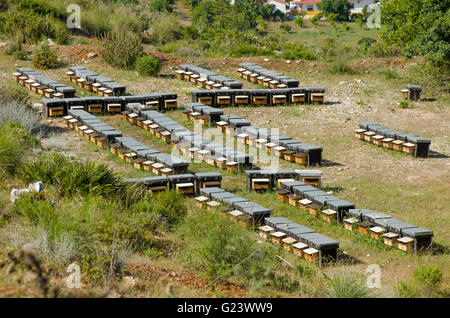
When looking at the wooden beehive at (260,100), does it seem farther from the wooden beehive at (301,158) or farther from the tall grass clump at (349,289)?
the tall grass clump at (349,289)

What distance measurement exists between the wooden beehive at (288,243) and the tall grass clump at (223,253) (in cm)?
149

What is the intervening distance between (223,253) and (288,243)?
2.87 metres

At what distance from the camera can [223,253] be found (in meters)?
11.0

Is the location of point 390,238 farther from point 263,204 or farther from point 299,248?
point 263,204

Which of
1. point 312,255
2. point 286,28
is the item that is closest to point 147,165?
point 312,255

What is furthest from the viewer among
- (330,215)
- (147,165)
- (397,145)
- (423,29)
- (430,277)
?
(423,29)

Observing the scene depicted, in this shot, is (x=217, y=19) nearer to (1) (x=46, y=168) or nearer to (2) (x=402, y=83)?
(2) (x=402, y=83)

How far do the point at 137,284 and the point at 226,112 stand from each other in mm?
14482

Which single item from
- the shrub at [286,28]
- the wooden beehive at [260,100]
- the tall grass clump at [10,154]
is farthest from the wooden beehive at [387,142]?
the shrub at [286,28]

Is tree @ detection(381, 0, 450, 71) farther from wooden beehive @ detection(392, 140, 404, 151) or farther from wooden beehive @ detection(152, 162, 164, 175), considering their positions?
wooden beehive @ detection(152, 162, 164, 175)

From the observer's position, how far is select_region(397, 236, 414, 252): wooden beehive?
13.5m

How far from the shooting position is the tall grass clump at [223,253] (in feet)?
35.0

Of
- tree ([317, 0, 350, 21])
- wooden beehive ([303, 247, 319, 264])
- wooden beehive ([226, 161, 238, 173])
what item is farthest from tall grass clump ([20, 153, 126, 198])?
tree ([317, 0, 350, 21])

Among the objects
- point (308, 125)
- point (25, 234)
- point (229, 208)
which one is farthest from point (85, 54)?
point (25, 234)
